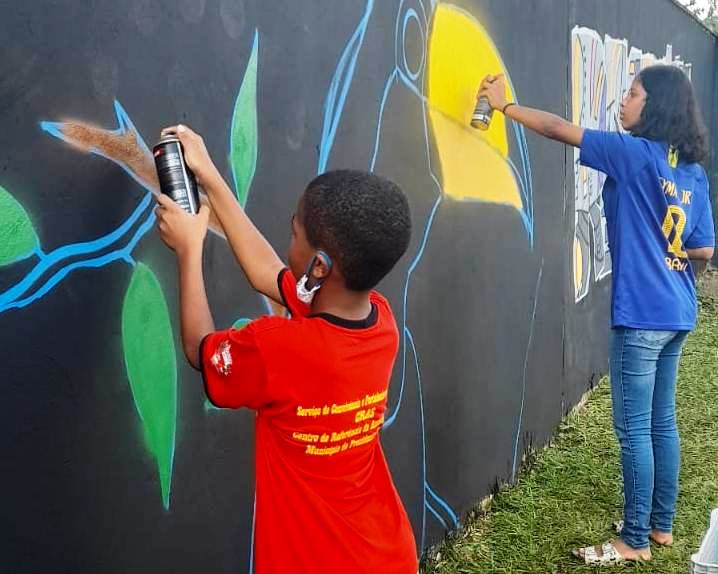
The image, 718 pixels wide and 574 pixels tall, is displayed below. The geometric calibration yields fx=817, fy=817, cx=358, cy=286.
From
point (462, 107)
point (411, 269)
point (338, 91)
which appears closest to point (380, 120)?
point (338, 91)

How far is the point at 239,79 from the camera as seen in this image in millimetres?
2111

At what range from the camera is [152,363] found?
6.26 feet

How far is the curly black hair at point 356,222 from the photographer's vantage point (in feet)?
5.21

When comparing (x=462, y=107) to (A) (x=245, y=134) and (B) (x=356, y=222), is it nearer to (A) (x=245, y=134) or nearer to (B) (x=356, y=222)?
(A) (x=245, y=134)

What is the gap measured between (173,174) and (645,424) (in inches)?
93.0

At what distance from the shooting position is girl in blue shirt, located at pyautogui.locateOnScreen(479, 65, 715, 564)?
3119 mm

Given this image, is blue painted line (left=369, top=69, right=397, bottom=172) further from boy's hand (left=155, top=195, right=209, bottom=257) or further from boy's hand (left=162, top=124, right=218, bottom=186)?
boy's hand (left=155, top=195, right=209, bottom=257)

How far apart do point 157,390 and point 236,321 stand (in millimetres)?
327

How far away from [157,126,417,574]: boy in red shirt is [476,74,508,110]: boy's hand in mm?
1785

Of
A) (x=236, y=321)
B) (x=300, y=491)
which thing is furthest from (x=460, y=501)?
(x=300, y=491)

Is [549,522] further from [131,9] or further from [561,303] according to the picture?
[131,9]

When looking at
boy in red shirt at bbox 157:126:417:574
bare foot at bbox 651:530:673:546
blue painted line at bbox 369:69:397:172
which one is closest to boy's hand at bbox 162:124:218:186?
boy in red shirt at bbox 157:126:417:574

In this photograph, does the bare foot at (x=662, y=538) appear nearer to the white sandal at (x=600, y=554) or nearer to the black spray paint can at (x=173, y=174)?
the white sandal at (x=600, y=554)

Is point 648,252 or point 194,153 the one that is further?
point 648,252
